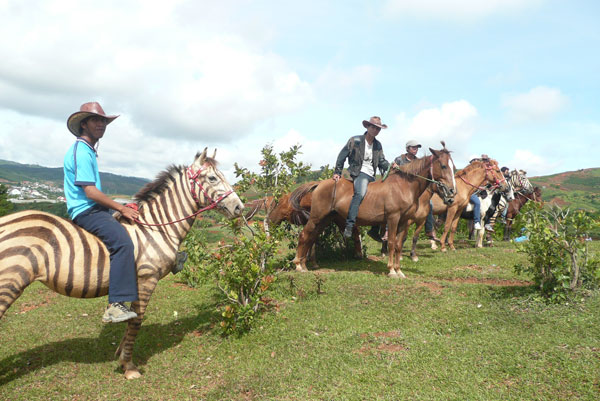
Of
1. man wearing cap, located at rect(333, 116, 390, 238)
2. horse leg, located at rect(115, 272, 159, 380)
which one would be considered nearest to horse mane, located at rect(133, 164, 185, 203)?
horse leg, located at rect(115, 272, 159, 380)

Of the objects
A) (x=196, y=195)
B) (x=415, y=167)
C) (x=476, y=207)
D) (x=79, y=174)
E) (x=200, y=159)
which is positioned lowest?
(x=196, y=195)

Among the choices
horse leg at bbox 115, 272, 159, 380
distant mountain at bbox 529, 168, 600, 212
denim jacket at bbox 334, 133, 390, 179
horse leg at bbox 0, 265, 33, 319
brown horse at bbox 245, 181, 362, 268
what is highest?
distant mountain at bbox 529, 168, 600, 212

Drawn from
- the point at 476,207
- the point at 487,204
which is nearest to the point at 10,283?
the point at 476,207

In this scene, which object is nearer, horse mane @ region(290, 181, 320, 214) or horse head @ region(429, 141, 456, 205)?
horse head @ region(429, 141, 456, 205)

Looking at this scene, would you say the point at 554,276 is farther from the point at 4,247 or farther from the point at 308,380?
the point at 4,247

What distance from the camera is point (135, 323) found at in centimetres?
453

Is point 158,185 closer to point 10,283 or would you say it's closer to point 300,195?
point 10,283

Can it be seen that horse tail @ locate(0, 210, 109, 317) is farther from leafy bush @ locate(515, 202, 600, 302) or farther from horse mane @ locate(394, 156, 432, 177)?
horse mane @ locate(394, 156, 432, 177)

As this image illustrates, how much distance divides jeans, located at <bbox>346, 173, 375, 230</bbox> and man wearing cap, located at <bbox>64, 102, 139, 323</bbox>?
5493 millimetres

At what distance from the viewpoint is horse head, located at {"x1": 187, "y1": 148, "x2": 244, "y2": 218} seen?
15.8ft

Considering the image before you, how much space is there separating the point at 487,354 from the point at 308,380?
7.51 ft

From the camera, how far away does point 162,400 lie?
407cm

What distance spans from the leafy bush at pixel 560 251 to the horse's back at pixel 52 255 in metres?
6.49

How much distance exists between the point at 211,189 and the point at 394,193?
5128mm
